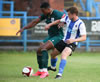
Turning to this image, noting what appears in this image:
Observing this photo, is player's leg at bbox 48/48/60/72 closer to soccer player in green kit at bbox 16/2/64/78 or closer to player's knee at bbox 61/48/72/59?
soccer player in green kit at bbox 16/2/64/78

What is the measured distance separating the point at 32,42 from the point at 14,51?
3.92ft

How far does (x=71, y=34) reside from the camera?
31.2 feet

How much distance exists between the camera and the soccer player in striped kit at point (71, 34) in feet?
30.2

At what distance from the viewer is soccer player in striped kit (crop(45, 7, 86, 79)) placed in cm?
920

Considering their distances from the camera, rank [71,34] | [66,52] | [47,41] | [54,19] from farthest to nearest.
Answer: [54,19] < [47,41] < [71,34] < [66,52]

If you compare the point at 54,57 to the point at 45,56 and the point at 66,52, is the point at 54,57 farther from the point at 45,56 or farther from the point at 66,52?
the point at 66,52

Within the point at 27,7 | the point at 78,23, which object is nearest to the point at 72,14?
the point at 78,23

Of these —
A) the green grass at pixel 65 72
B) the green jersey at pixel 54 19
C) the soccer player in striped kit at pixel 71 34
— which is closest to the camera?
the green grass at pixel 65 72

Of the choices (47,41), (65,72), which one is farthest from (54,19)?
(65,72)

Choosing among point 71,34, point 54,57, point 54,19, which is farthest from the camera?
point 54,57

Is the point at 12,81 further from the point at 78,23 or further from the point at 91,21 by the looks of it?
the point at 91,21

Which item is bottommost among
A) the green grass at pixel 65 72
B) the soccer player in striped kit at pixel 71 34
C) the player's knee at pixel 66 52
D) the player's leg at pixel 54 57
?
the green grass at pixel 65 72

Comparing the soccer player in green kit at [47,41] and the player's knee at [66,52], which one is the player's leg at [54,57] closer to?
the soccer player in green kit at [47,41]

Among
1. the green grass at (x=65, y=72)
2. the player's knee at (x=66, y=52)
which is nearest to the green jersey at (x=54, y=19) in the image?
the player's knee at (x=66, y=52)
